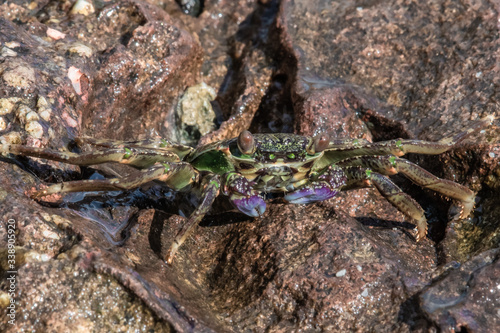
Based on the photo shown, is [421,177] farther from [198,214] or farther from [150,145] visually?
[150,145]

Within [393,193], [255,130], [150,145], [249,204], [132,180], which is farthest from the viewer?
[255,130]

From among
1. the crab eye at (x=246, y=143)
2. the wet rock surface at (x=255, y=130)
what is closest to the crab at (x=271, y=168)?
the crab eye at (x=246, y=143)

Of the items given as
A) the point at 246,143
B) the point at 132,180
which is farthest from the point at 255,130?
the point at 132,180

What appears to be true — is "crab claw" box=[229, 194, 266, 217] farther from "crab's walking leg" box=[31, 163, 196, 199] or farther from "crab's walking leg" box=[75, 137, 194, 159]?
"crab's walking leg" box=[75, 137, 194, 159]

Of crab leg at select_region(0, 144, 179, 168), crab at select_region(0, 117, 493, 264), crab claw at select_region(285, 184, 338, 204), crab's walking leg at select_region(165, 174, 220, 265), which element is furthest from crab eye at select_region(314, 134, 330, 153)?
crab leg at select_region(0, 144, 179, 168)

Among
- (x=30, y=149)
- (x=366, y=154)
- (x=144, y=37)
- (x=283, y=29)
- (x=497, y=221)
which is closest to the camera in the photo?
(x=30, y=149)

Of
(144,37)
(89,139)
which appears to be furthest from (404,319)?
(144,37)

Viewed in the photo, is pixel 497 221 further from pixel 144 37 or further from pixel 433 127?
pixel 144 37
